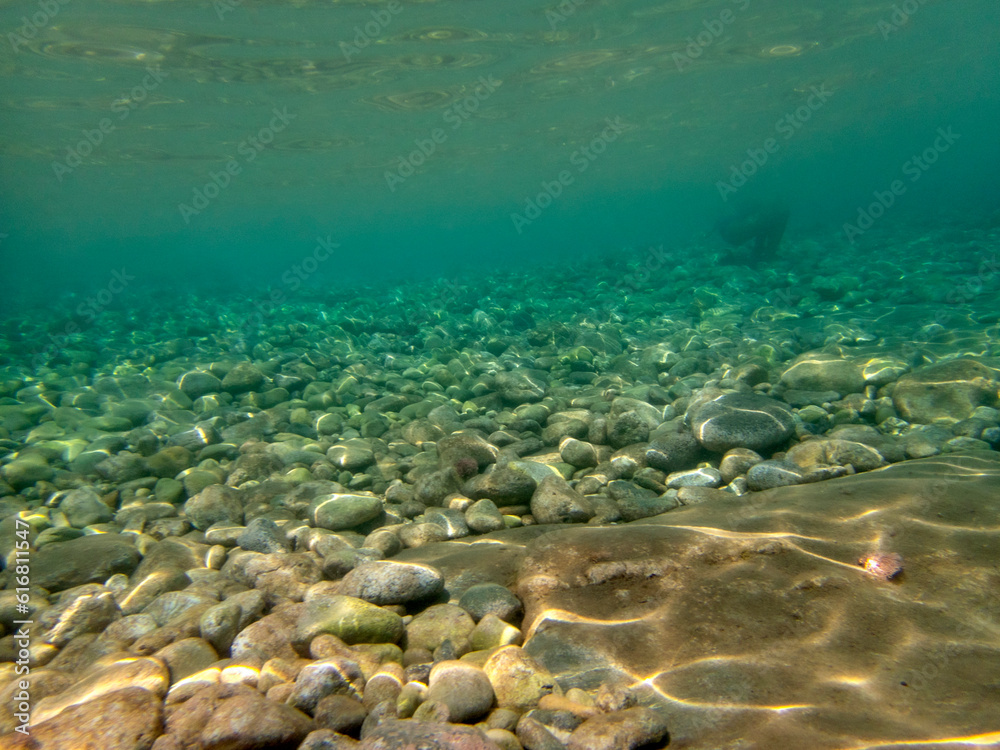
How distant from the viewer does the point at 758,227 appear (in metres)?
20.4

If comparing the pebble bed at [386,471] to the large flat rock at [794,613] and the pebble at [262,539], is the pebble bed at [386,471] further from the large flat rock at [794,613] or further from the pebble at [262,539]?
the large flat rock at [794,613]

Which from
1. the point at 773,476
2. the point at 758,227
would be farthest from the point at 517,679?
the point at 758,227

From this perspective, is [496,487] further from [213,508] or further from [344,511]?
[213,508]

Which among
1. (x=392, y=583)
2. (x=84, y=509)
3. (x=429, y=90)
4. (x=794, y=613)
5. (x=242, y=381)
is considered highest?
(x=429, y=90)

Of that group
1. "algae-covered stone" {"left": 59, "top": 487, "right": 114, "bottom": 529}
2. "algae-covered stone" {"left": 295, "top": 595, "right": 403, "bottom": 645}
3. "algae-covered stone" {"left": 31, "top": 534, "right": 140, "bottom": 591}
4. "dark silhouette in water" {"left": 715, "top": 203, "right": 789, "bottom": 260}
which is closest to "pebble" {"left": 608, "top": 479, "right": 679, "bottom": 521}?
"algae-covered stone" {"left": 295, "top": 595, "right": 403, "bottom": 645}

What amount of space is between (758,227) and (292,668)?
22376 millimetres

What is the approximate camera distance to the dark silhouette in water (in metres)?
19.2

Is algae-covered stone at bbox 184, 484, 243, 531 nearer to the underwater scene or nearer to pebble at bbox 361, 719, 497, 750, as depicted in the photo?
the underwater scene

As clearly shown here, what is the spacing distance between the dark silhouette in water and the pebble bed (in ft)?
21.2

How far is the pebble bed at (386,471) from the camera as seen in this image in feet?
7.05

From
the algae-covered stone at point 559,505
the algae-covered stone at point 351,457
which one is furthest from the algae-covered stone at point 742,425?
the algae-covered stone at point 351,457

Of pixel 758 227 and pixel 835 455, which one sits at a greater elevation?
pixel 758 227

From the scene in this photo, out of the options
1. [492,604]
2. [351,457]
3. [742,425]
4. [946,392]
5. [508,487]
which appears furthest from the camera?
[946,392]

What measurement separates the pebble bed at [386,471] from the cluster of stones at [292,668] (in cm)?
1
